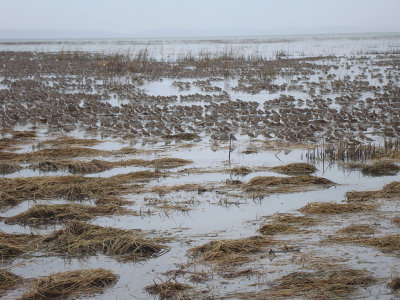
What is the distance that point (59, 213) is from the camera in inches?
278

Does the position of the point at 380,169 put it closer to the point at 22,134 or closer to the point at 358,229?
the point at 358,229

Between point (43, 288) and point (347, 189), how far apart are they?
5.34 meters

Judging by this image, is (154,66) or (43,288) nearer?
(43,288)

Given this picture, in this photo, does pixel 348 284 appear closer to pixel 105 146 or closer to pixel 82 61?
pixel 105 146

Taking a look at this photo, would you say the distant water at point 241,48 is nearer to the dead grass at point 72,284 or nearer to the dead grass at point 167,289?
the dead grass at point 72,284

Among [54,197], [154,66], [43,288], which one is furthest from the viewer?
[154,66]

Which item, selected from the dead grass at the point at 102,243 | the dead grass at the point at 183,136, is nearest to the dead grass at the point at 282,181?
the dead grass at the point at 102,243

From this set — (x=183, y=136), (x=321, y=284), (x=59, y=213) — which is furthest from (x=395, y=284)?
(x=183, y=136)

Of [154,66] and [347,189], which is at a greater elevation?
[154,66]

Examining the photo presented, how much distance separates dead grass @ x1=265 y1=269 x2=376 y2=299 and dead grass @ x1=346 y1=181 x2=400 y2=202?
2588mm

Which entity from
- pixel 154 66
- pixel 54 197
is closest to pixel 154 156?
pixel 54 197

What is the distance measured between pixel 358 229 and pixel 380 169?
318 centimetres

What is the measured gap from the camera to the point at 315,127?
1241 cm

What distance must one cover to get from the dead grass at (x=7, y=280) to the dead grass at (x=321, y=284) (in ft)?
8.88
